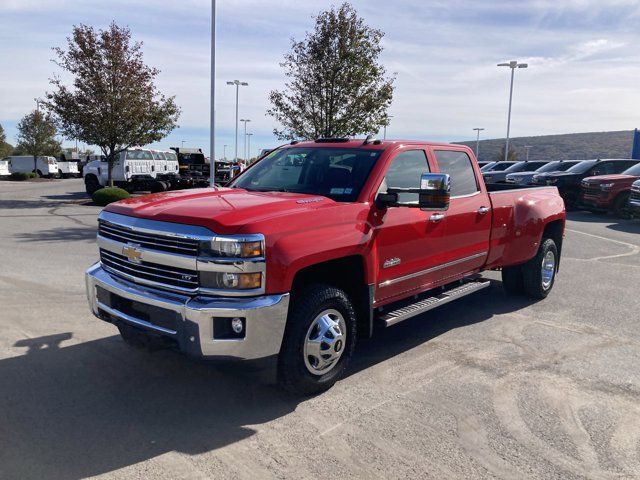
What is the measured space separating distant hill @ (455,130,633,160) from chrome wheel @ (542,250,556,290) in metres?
66.5

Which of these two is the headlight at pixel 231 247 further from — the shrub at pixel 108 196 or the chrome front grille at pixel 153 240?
the shrub at pixel 108 196

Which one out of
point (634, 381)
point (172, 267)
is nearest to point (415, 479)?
point (172, 267)

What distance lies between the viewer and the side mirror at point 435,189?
4.12 meters

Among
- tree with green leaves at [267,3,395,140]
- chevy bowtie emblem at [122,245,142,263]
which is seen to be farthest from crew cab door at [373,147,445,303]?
tree with green leaves at [267,3,395,140]

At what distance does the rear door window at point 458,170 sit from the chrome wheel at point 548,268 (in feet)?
6.07

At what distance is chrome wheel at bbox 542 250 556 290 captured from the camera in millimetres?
7012

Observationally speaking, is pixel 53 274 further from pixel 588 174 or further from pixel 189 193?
pixel 588 174

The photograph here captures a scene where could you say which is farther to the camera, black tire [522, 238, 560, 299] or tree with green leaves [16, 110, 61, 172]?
tree with green leaves [16, 110, 61, 172]

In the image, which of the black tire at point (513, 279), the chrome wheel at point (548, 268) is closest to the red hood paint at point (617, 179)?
the chrome wheel at point (548, 268)

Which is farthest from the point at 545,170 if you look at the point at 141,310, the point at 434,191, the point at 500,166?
the point at 141,310

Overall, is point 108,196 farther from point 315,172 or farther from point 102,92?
point 315,172

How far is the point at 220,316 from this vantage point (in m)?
3.42

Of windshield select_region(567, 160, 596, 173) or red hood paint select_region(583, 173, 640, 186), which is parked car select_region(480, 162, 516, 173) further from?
red hood paint select_region(583, 173, 640, 186)

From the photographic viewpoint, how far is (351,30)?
1688 centimetres
